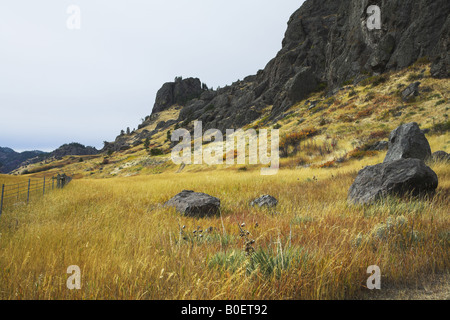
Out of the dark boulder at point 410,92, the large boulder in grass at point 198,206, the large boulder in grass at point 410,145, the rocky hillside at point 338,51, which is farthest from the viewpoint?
the rocky hillside at point 338,51

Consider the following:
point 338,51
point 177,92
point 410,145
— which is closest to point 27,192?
point 410,145

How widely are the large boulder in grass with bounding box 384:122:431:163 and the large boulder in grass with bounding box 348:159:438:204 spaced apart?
13.9 ft

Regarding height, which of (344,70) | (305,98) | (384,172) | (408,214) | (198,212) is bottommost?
(198,212)

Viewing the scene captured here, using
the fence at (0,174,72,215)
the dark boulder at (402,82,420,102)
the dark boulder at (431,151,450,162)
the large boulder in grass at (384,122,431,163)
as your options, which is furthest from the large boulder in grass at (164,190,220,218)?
the dark boulder at (402,82,420,102)

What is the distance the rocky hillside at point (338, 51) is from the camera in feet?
104

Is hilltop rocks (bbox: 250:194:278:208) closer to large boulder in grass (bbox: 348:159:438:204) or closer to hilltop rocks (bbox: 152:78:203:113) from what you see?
large boulder in grass (bbox: 348:159:438:204)

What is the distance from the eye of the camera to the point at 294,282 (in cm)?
208

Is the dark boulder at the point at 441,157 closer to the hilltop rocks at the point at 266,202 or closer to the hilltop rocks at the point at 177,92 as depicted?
the hilltop rocks at the point at 266,202

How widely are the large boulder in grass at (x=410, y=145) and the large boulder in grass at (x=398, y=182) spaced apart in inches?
166

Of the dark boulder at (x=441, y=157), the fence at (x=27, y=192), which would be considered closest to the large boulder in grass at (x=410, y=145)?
the dark boulder at (x=441, y=157)

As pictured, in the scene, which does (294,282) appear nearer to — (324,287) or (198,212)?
(324,287)

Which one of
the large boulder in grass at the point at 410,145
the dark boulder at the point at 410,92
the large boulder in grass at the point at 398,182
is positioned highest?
the dark boulder at the point at 410,92

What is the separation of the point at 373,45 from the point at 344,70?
6719 millimetres
